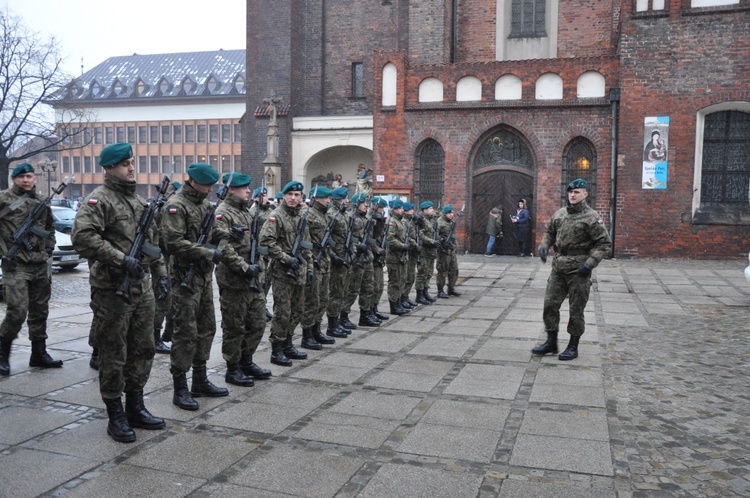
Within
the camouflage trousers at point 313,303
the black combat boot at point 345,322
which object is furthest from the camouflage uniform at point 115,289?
the black combat boot at point 345,322

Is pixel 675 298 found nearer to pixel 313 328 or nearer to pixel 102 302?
pixel 313 328

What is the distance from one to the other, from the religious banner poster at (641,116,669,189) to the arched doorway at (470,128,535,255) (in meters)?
3.45

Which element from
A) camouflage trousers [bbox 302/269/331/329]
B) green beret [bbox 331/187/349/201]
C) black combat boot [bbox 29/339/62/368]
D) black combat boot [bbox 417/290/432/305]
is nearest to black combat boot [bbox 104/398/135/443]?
black combat boot [bbox 29/339/62/368]

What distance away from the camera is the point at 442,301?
41.3 ft

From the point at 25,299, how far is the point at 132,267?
2756 millimetres

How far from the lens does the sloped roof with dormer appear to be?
2726 inches

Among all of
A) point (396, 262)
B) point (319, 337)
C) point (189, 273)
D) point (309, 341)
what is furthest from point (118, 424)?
point (396, 262)

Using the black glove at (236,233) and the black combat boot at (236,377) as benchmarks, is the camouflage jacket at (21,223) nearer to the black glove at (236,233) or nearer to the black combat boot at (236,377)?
the black glove at (236,233)

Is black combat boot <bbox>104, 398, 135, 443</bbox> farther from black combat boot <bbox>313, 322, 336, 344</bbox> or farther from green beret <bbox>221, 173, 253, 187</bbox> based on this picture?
black combat boot <bbox>313, 322, 336, 344</bbox>

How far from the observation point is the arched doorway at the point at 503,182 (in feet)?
70.3

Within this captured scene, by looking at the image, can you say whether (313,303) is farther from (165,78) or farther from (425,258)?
(165,78)

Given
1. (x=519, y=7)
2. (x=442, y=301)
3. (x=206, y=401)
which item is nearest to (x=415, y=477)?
(x=206, y=401)

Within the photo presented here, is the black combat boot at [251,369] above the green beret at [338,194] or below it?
below

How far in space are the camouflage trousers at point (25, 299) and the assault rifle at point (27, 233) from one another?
0.39ft
